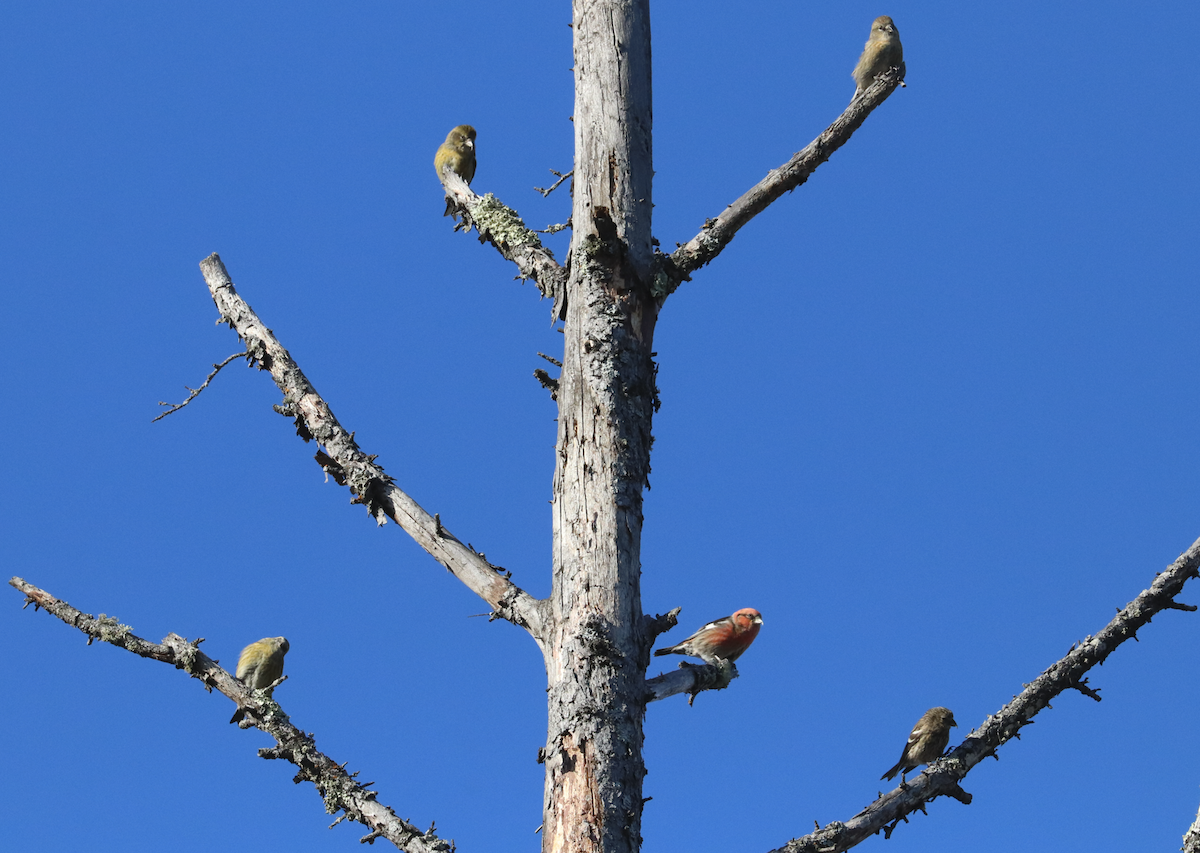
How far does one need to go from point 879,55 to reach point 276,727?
18.6 feet

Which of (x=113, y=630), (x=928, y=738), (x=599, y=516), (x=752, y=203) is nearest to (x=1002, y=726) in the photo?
(x=599, y=516)

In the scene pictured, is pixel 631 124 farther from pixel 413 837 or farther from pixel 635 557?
pixel 413 837

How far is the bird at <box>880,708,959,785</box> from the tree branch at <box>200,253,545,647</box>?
458cm

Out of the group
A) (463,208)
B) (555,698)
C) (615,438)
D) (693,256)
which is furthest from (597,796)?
(463,208)

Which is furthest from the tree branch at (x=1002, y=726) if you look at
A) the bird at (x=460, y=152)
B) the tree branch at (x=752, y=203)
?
the bird at (x=460, y=152)

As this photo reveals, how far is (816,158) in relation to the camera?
5125mm

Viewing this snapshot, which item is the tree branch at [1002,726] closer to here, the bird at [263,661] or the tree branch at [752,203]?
the tree branch at [752,203]

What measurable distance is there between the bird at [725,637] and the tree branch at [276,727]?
185 centimetres

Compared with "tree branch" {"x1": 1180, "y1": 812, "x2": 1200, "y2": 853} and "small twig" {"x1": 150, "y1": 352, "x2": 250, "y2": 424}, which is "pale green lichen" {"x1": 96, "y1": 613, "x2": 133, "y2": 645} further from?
"tree branch" {"x1": 1180, "y1": 812, "x2": 1200, "y2": 853}

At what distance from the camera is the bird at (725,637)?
5.77 metres

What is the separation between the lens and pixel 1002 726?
4.83 metres

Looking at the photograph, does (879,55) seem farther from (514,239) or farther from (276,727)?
(276,727)

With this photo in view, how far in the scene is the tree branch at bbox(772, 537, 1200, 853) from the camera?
4.30m

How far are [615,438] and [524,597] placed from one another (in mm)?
753
